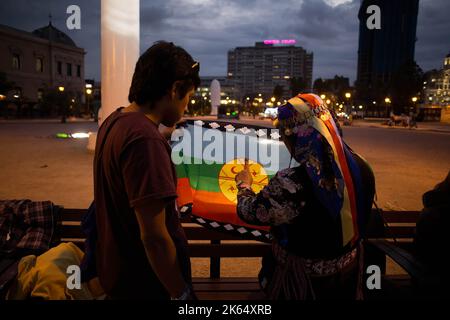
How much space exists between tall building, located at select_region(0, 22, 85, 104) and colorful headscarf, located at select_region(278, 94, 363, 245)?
60068mm

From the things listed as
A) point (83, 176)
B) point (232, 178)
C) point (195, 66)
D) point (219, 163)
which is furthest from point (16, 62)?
point (195, 66)

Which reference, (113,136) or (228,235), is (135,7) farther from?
(113,136)

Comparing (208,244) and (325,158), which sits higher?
(325,158)

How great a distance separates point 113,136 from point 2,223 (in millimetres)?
2274

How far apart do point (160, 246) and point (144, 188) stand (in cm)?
27

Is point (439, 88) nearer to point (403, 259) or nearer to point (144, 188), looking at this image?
point (403, 259)

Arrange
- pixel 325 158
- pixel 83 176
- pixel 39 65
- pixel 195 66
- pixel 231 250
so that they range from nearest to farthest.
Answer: pixel 195 66
pixel 325 158
pixel 231 250
pixel 83 176
pixel 39 65

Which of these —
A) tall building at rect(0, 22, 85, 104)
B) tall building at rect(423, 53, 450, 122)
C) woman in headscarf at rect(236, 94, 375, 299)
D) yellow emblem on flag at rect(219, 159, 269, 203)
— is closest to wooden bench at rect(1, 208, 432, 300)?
yellow emblem on flag at rect(219, 159, 269, 203)

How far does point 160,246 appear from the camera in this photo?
166cm

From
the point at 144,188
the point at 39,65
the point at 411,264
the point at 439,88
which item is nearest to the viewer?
the point at 144,188

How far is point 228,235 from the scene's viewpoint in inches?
135

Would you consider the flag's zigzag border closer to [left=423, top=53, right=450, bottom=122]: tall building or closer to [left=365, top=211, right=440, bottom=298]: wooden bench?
[left=365, top=211, right=440, bottom=298]: wooden bench

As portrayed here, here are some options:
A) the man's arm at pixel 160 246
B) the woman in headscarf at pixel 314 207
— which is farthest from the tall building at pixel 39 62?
the man's arm at pixel 160 246
